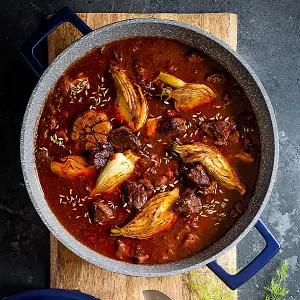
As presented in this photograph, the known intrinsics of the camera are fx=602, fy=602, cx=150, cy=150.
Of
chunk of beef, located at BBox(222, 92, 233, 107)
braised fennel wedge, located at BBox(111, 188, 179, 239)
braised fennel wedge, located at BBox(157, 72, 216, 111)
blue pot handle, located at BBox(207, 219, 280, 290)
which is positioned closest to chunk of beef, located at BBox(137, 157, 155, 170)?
braised fennel wedge, located at BBox(111, 188, 179, 239)

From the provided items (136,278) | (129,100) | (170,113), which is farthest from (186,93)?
(136,278)

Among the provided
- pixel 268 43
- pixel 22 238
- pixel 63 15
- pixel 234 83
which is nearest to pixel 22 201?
pixel 22 238

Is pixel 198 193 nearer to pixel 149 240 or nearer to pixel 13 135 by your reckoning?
pixel 149 240

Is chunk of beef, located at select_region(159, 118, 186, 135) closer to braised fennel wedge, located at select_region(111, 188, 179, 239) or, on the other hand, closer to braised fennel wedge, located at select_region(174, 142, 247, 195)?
braised fennel wedge, located at select_region(174, 142, 247, 195)

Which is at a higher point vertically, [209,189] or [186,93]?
[186,93]

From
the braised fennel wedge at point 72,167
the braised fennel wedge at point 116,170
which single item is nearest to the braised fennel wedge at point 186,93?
the braised fennel wedge at point 116,170

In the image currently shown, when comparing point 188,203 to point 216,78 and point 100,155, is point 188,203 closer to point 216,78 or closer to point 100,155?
point 100,155
